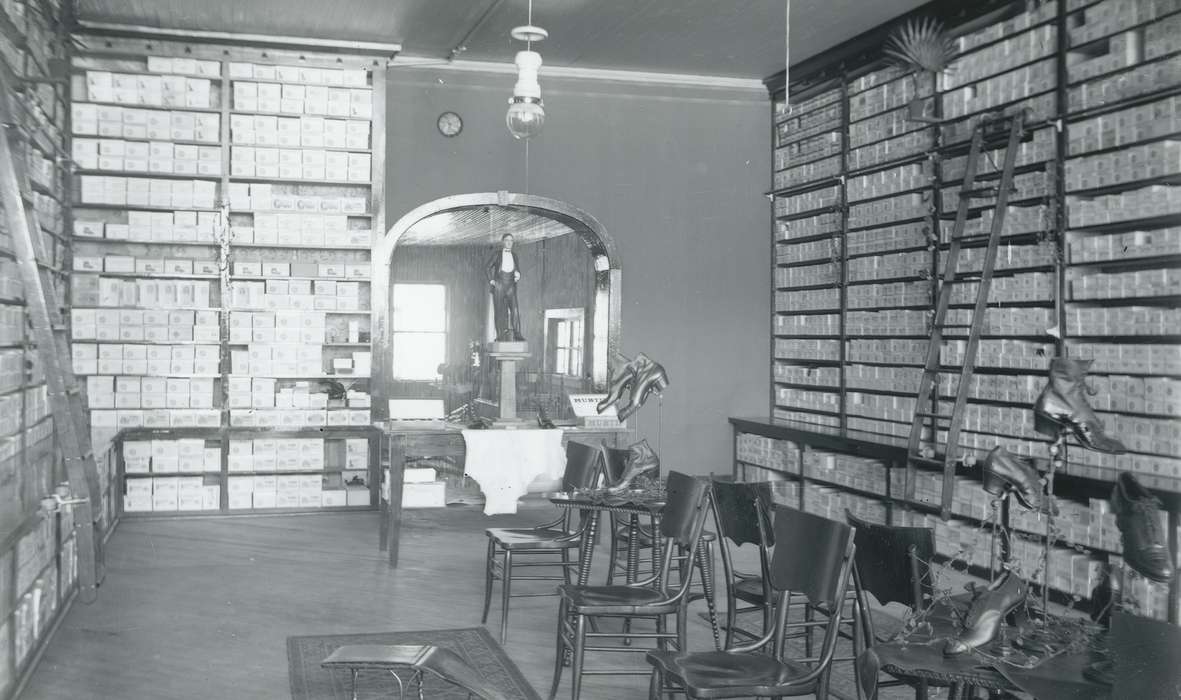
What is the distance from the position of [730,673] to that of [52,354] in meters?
2.57

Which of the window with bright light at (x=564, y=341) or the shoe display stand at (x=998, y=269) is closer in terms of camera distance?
the shoe display stand at (x=998, y=269)

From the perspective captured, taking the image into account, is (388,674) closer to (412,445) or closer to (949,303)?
(412,445)

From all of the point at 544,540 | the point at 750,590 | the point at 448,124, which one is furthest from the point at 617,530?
the point at 448,124

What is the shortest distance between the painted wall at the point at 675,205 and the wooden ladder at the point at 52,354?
14.4 ft

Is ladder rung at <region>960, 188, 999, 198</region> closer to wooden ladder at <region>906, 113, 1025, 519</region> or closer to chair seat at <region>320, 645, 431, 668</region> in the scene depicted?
wooden ladder at <region>906, 113, 1025, 519</region>

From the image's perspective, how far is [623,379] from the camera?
5957mm

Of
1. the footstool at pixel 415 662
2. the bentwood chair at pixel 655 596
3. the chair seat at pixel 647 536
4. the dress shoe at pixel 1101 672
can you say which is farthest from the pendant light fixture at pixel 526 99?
the dress shoe at pixel 1101 672

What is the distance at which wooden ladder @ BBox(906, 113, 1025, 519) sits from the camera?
588 cm

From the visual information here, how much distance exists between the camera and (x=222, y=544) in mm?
6672

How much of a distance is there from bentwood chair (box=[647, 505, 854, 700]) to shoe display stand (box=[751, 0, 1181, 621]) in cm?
132

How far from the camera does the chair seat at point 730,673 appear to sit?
2773 mm

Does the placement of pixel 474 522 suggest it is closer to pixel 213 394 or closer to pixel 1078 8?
pixel 213 394

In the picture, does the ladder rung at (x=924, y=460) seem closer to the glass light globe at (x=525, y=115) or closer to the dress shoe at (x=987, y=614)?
the glass light globe at (x=525, y=115)

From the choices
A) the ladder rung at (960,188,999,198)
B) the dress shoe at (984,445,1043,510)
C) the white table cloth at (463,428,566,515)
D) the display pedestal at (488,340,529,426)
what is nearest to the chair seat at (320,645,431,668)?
the dress shoe at (984,445,1043,510)
